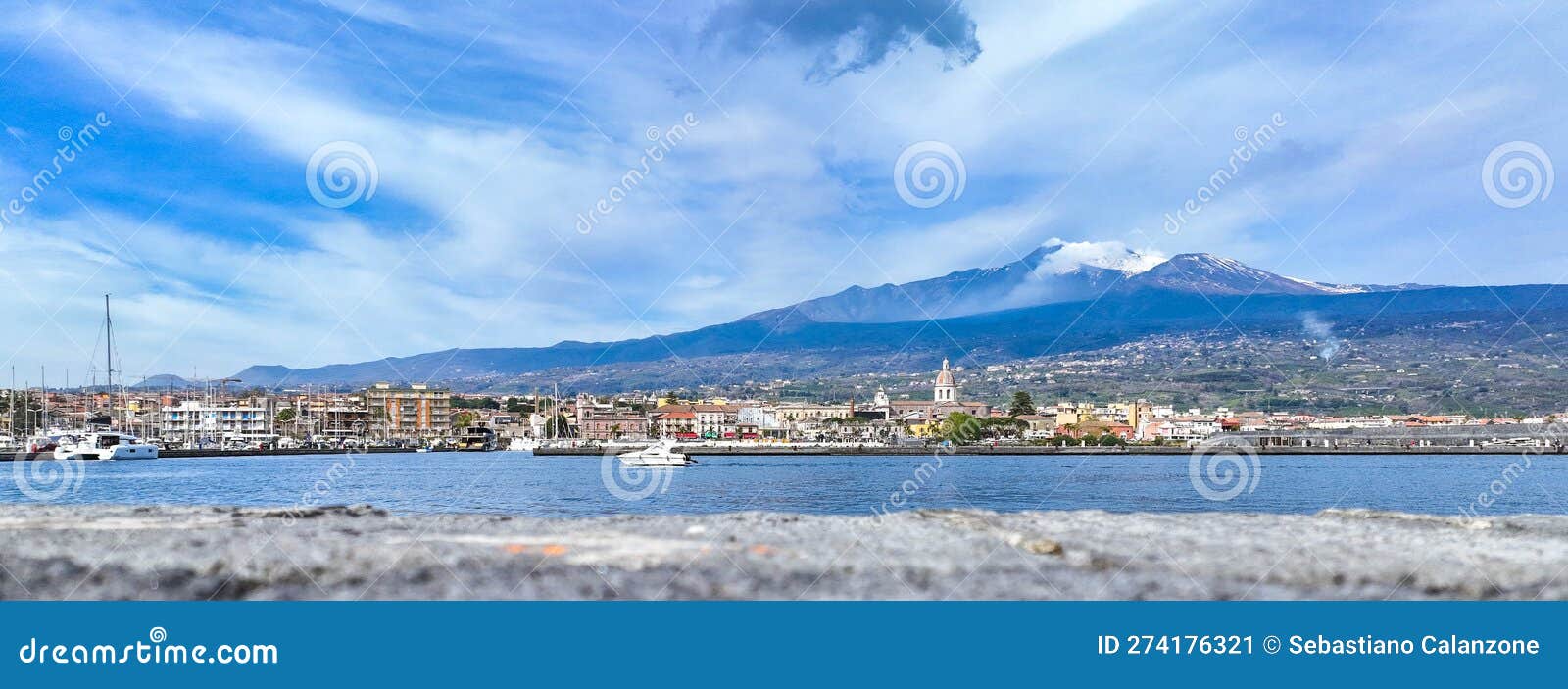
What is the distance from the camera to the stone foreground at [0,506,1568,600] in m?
6.52

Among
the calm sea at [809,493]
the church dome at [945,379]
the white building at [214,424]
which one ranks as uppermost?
the church dome at [945,379]

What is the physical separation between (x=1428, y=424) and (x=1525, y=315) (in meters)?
66.2

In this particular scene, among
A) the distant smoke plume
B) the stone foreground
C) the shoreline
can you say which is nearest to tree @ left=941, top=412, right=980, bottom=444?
the shoreline

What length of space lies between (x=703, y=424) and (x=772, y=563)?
13665cm

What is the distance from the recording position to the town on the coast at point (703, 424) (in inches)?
4245

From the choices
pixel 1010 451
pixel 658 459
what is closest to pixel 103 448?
pixel 658 459

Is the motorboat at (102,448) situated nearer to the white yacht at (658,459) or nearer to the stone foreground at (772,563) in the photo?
the white yacht at (658,459)

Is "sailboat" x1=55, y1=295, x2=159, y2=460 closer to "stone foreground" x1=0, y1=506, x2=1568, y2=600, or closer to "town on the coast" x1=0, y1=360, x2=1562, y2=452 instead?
"town on the coast" x1=0, y1=360, x2=1562, y2=452

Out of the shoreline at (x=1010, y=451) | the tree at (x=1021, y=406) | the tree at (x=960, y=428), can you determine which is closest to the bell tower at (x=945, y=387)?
the tree at (x=1021, y=406)

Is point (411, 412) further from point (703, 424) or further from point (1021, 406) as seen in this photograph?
point (1021, 406)

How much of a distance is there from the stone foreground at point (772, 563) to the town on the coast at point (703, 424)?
312 ft

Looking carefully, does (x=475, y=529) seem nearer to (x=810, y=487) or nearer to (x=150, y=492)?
(x=150, y=492)

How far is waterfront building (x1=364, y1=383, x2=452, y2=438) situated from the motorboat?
61.8 m

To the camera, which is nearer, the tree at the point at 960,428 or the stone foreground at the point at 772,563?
the stone foreground at the point at 772,563
